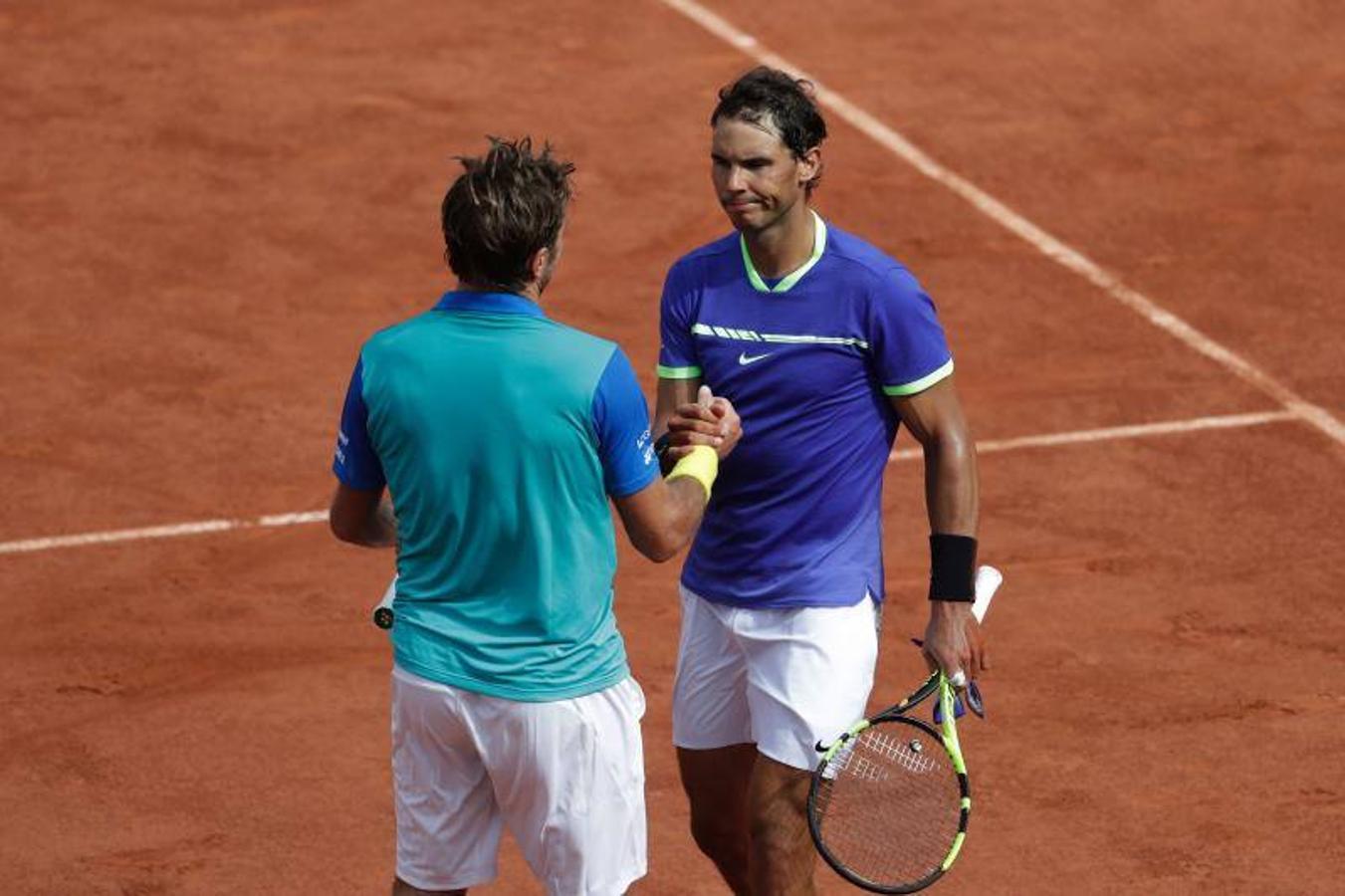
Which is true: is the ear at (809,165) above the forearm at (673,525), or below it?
above

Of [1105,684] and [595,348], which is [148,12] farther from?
[595,348]

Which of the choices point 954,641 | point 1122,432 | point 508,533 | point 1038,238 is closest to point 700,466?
point 508,533

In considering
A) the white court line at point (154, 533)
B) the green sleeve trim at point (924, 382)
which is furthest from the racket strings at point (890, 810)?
the white court line at point (154, 533)

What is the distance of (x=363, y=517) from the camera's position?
590 cm

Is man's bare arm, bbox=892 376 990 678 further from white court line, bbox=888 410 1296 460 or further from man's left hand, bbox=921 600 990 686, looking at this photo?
white court line, bbox=888 410 1296 460

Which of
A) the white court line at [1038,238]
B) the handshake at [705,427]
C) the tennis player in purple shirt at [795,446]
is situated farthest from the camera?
the white court line at [1038,238]

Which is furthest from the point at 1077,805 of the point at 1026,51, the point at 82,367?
the point at 1026,51

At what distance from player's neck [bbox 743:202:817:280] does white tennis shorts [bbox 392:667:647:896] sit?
50.7 inches

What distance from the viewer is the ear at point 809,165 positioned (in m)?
6.54

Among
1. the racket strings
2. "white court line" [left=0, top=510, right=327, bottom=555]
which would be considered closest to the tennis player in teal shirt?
the racket strings

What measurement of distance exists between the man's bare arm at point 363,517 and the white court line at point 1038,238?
6.83m

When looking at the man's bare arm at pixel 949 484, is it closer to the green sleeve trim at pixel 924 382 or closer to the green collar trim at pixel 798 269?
the green sleeve trim at pixel 924 382

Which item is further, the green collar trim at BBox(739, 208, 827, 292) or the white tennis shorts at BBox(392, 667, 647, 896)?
the green collar trim at BBox(739, 208, 827, 292)

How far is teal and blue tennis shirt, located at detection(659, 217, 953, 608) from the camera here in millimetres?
6484
